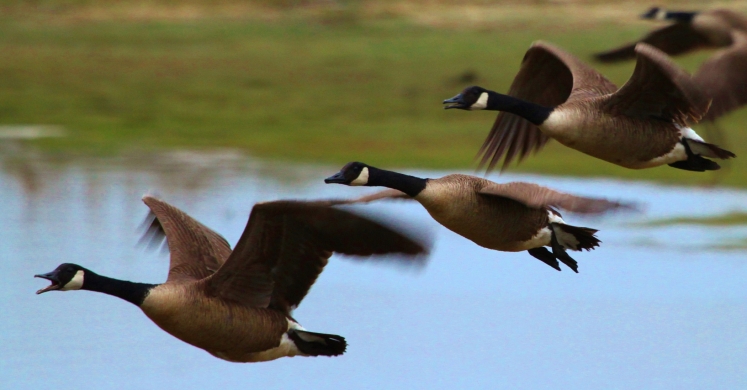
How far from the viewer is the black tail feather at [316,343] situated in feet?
25.0

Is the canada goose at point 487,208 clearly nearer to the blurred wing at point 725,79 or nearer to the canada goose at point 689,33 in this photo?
the blurred wing at point 725,79

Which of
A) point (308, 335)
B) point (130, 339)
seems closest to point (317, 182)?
point (130, 339)

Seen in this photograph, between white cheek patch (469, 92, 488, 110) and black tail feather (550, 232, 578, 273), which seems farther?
white cheek patch (469, 92, 488, 110)

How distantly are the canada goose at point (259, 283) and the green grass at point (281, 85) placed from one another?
1197cm

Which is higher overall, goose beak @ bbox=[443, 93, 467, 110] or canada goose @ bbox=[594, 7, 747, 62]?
canada goose @ bbox=[594, 7, 747, 62]

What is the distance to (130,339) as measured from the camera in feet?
40.7

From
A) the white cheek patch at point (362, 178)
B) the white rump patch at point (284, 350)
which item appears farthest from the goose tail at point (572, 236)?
the white rump patch at point (284, 350)

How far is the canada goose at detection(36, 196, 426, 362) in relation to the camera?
691cm

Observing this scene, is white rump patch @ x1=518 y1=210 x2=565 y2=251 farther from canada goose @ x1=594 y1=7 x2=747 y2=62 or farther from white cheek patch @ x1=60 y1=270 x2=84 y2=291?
white cheek patch @ x1=60 y1=270 x2=84 y2=291

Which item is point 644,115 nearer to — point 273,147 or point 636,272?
point 636,272

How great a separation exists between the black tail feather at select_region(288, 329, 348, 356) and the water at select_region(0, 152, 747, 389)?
2753mm

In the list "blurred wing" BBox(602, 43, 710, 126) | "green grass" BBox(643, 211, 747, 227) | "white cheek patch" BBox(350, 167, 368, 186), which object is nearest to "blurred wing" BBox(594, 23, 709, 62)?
"blurred wing" BBox(602, 43, 710, 126)

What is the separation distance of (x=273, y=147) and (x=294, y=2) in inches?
371

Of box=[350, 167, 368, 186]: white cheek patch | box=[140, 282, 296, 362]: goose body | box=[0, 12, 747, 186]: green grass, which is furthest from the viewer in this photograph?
box=[0, 12, 747, 186]: green grass
